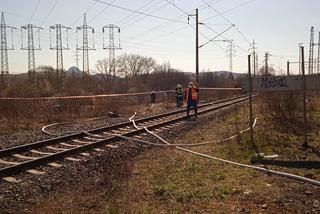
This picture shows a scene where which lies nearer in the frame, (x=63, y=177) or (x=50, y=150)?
(x=63, y=177)

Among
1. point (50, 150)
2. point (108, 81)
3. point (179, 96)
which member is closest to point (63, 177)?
point (50, 150)

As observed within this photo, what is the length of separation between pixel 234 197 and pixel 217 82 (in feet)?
244

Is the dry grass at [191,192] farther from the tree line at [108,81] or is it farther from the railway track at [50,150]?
the tree line at [108,81]

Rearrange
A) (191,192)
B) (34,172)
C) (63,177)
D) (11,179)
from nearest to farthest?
(191,192)
(11,179)
(63,177)
(34,172)

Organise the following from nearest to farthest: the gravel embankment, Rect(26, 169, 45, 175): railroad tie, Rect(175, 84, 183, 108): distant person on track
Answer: the gravel embankment
Rect(26, 169, 45, 175): railroad tie
Rect(175, 84, 183, 108): distant person on track

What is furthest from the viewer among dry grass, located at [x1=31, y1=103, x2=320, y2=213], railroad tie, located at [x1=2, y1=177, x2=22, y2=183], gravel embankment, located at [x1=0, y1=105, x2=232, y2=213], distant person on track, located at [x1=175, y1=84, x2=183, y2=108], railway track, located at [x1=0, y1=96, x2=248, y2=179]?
distant person on track, located at [x1=175, y1=84, x2=183, y2=108]

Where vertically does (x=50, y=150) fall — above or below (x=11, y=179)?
above

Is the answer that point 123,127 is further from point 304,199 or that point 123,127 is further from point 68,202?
point 304,199

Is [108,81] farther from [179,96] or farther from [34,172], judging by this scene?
[34,172]

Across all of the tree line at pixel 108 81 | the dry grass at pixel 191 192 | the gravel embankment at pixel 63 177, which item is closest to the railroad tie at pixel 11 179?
the gravel embankment at pixel 63 177

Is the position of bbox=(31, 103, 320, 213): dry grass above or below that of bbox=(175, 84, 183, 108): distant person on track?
below

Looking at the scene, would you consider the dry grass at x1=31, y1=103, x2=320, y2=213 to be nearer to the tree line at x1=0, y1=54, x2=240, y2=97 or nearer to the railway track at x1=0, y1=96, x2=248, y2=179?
the railway track at x1=0, y1=96, x2=248, y2=179

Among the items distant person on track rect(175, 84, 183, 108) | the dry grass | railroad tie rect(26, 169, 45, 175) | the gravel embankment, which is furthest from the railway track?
distant person on track rect(175, 84, 183, 108)

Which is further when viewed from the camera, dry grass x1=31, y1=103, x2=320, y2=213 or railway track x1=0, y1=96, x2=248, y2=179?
railway track x1=0, y1=96, x2=248, y2=179
